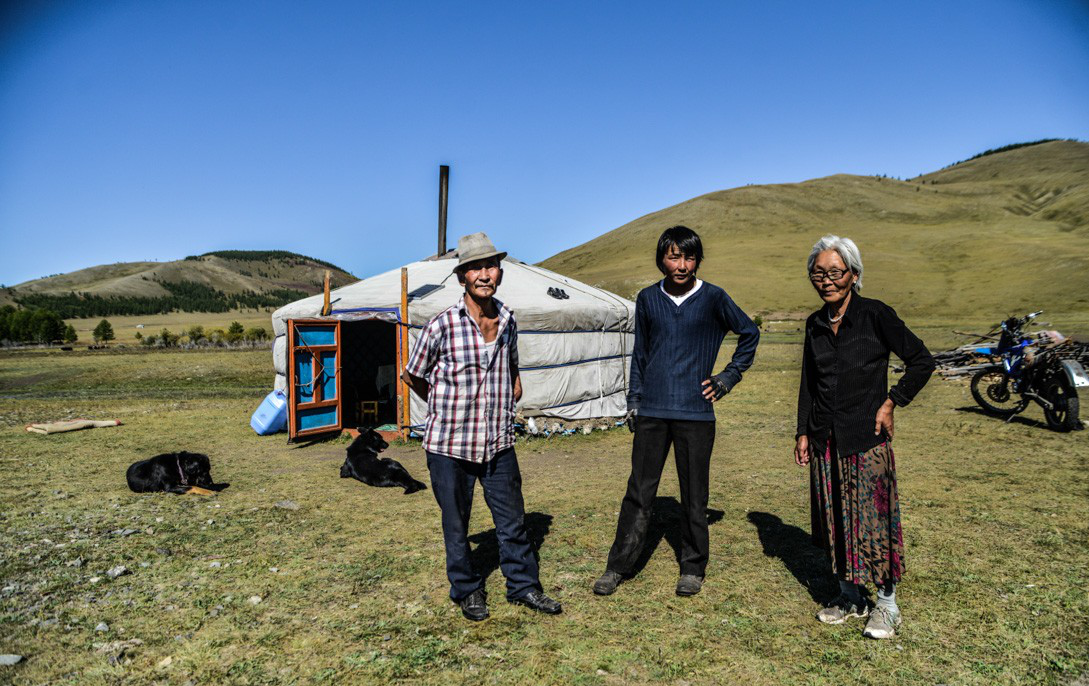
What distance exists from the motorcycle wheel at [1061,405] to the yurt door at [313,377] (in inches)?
364

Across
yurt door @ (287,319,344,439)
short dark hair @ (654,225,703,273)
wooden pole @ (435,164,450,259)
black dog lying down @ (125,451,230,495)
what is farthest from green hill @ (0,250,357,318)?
short dark hair @ (654,225,703,273)

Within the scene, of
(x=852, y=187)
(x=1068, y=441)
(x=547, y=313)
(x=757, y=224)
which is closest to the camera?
(x=1068, y=441)

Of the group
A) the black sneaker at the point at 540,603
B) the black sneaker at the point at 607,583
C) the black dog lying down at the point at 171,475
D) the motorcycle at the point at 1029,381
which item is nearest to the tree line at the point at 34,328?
the black dog lying down at the point at 171,475

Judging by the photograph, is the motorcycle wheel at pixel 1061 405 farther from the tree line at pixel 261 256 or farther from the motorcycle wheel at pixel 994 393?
the tree line at pixel 261 256

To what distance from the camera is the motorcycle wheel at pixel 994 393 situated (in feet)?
27.3

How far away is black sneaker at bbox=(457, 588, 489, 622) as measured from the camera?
289 centimetres

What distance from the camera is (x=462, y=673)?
246 cm

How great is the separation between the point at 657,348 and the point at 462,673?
1775mm

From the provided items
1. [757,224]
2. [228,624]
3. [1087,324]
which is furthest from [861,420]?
[757,224]

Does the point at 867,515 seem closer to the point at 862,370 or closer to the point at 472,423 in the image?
the point at 862,370

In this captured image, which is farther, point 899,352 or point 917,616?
point 917,616

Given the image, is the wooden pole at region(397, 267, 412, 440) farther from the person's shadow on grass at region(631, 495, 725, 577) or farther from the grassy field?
the person's shadow on grass at region(631, 495, 725, 577)

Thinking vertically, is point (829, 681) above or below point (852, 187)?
below

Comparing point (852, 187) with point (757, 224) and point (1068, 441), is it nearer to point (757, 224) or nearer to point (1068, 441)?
point (757, 224)
